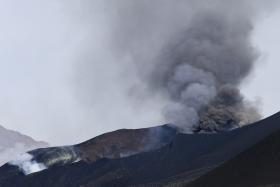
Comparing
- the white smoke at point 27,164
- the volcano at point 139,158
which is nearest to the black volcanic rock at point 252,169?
the volcano at point 139,158

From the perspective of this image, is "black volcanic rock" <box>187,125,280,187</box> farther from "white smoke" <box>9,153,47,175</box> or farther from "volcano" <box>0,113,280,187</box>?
"white smoke" <box>9,153,47,175</box>

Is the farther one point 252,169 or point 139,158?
point 139,158

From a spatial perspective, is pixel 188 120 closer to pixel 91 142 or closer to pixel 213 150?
pixel 213 150

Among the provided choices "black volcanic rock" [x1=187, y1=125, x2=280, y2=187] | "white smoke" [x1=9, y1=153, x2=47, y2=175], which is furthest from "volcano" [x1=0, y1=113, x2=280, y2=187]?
"black volcanic rock" [x1=187, y1=125, x2=280, y2=187]

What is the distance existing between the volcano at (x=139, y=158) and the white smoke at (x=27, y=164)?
603 millimetres

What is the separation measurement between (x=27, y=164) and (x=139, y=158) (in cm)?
3425

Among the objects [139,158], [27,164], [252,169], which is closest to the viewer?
[252,169]

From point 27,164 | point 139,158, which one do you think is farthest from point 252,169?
point 27,164

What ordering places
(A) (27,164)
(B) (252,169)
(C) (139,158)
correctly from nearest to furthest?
(B) (252,169), (C) (139,158), (A) (27,164)

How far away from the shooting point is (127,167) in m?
141

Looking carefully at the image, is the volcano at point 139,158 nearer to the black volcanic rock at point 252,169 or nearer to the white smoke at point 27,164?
the white smoke at point 27,164

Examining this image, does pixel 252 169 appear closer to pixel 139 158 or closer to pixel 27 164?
pixel 139 158

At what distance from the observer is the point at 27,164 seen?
162375 millimetres

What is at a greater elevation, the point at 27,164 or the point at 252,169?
the point at 27,164
